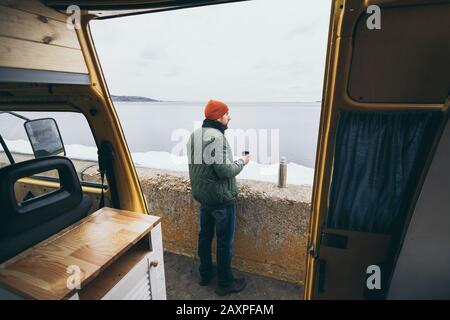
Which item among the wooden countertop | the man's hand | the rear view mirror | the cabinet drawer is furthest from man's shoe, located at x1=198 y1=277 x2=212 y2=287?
the rear view mirror

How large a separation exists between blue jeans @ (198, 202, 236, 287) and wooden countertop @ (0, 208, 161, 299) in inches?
34.5

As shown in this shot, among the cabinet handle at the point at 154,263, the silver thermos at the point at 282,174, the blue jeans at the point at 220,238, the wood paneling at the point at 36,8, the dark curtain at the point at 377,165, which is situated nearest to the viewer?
the dark curtain at the point at 377,165

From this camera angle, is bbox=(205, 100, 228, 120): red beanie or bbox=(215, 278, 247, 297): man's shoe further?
bbox=(215, 278, 247, 297): man's shoe

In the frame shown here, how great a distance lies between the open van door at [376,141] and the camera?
43.6 inches

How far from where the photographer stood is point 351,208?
5.09ft

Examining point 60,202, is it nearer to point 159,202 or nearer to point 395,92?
point 159,202

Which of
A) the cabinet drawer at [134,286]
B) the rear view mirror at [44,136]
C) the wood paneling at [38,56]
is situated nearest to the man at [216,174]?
the cabinet drawer at [134,286]

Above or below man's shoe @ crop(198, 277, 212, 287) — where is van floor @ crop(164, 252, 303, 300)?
below

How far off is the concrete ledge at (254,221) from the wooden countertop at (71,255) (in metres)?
1.35

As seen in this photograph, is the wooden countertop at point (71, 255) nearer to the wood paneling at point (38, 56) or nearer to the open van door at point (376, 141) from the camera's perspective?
the wood paneling at point (38, 56)

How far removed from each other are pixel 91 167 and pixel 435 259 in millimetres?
4255

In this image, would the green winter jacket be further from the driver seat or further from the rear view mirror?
the rear view mirror

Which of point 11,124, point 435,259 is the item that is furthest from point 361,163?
point 11,124

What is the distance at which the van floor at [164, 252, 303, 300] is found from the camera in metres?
2.74
